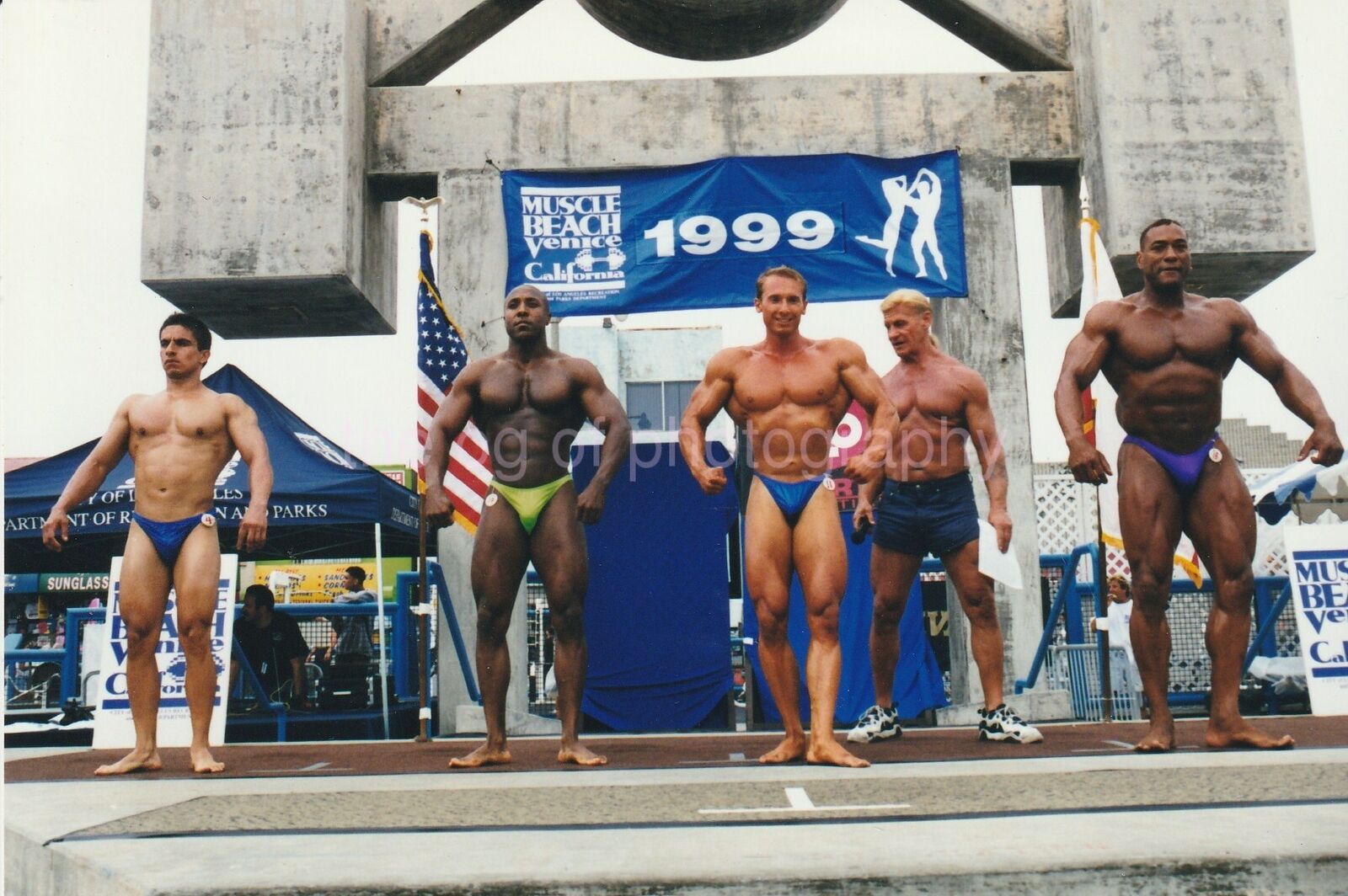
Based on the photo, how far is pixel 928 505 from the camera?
604 centimetres

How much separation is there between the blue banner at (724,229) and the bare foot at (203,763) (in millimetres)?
5167

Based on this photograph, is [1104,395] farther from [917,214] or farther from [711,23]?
[711,23]

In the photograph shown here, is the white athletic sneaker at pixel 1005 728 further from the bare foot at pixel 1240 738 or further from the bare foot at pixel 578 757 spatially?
the bare foot at pixel 578 757

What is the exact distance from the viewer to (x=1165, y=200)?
368 inches

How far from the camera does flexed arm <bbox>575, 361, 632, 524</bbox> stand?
5.20 meters

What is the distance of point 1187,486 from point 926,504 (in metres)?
1.31

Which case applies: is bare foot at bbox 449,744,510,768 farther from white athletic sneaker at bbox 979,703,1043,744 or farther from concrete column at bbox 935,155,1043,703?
concrete column at bbox 935,155,1043,703

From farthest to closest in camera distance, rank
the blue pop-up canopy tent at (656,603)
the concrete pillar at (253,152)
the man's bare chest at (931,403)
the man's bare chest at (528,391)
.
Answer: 1. the blue pop-up canopy tent at (656,603)
2. the concrete pillar at (253,152)
3. the man's bare chest at (931,403)
4. the man's bare chest at (528,391)

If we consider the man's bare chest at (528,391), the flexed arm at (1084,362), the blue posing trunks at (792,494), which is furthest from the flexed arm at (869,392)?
the man's bare chest at (528,391)

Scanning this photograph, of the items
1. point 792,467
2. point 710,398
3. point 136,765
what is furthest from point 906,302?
point 136,765

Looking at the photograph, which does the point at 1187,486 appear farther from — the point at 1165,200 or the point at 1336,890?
the point at 1165,200

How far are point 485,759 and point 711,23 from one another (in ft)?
21.9

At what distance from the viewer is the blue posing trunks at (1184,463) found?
16.6 ft

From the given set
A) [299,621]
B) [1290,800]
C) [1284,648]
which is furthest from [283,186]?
[1284,648]
